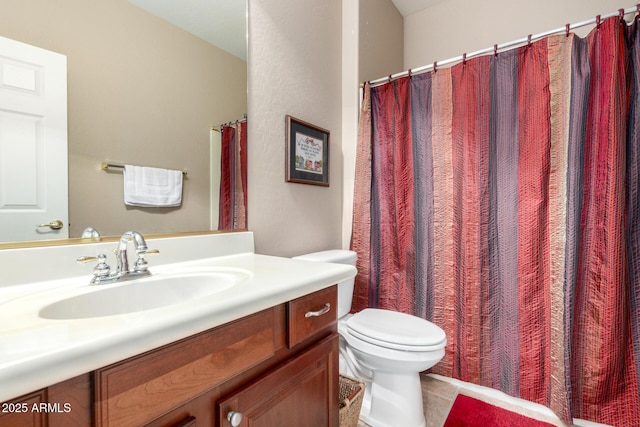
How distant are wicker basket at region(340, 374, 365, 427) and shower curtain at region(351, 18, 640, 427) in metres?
0.57

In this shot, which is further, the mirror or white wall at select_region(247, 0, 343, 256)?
white wall at select_region(247, 0, 343, 256)

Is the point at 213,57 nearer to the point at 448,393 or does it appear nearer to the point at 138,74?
the point at 138,74

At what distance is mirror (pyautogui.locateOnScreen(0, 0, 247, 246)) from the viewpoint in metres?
0.81

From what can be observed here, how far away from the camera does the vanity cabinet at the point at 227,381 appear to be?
0.42 m

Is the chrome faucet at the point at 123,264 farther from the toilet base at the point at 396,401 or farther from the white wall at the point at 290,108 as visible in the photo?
the toilet base at the point at 396,401

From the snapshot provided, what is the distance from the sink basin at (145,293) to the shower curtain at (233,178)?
332 millimetres

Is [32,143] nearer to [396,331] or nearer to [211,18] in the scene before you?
[211,18]

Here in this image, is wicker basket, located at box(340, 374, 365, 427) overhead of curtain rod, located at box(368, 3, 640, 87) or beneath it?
beneath

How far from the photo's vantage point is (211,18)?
1.14 m

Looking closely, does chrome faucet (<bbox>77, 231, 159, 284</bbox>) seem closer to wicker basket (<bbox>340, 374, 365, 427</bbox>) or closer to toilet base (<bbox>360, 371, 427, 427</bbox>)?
wicker basket (<bbox>340, 374, 365, 427</bbox>)

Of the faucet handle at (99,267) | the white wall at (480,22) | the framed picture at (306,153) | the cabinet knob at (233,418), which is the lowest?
the cabinet knob at (233,418)

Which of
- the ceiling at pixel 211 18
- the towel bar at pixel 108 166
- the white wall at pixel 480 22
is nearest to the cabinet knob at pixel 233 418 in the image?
the towel bar at pixel 108 166

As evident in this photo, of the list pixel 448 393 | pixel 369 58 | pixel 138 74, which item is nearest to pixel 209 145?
Result: pixel 138 74

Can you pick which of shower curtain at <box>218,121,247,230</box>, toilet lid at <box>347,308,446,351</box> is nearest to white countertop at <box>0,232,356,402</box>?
shower curtain at <box>218,121,247,230</box>
